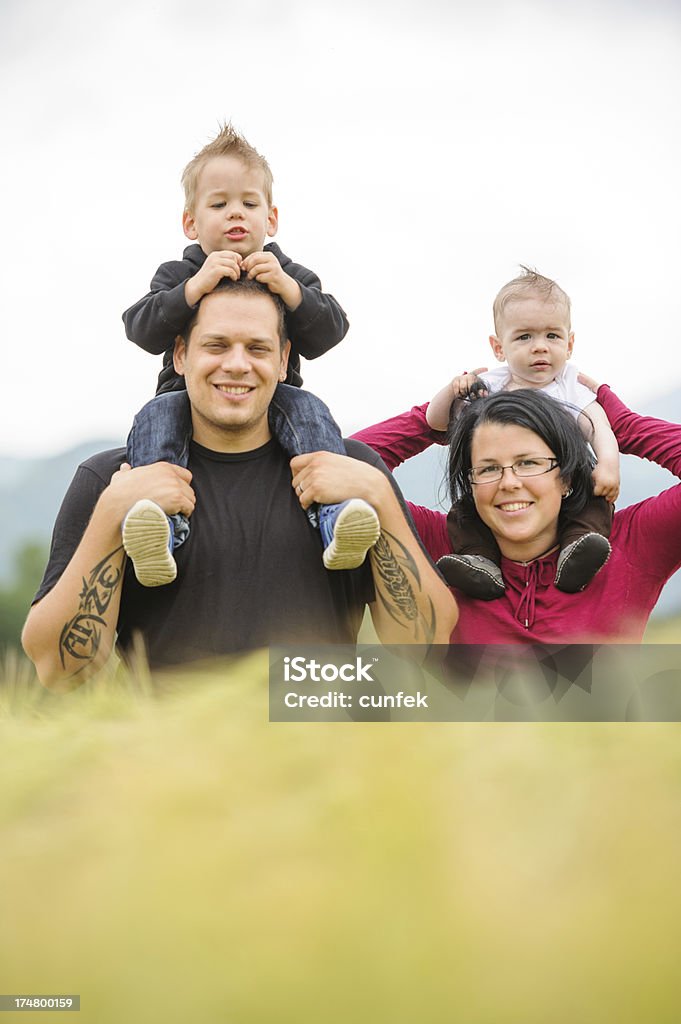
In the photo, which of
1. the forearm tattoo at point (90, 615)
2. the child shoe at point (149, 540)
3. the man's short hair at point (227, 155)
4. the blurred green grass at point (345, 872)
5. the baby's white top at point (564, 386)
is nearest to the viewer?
the blurred green grass at point (345, 872)

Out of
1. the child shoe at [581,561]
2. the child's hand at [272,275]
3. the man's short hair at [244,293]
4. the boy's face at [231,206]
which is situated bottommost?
the child shoe at [581,561]

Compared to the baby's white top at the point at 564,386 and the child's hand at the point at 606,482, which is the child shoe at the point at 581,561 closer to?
the child's hand at the point at 606,482

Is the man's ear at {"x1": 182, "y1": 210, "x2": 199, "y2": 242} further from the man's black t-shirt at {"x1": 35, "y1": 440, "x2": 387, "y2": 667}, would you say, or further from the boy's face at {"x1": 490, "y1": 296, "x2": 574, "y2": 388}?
the boy's face at {"x1": 490, "y1": 296, "x2": 574, "y2": 388}

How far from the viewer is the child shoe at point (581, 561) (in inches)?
80.5

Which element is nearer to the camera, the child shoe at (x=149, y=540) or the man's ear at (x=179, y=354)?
the child shoe at (x=149, y=540)

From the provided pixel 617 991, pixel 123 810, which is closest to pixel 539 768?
pixel 617 991

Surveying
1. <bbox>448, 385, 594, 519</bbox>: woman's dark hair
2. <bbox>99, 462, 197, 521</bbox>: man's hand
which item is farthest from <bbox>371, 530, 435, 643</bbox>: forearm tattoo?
<bbox>99, 462, 197, 521</bbox>: man's hand

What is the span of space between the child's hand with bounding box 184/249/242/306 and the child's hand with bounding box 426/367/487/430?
22.8 inches

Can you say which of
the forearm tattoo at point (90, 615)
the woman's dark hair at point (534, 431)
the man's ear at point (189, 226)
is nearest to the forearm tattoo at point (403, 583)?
the woman's dark hair at point (534, 431)

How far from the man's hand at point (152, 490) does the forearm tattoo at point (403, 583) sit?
0.40 metres

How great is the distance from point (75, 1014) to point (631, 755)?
903 millimetres

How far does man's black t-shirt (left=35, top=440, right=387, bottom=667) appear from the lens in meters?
2.00

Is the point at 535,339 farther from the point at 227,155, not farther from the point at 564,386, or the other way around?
the point at 227,155

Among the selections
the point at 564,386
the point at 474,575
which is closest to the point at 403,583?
the point at 474,575
